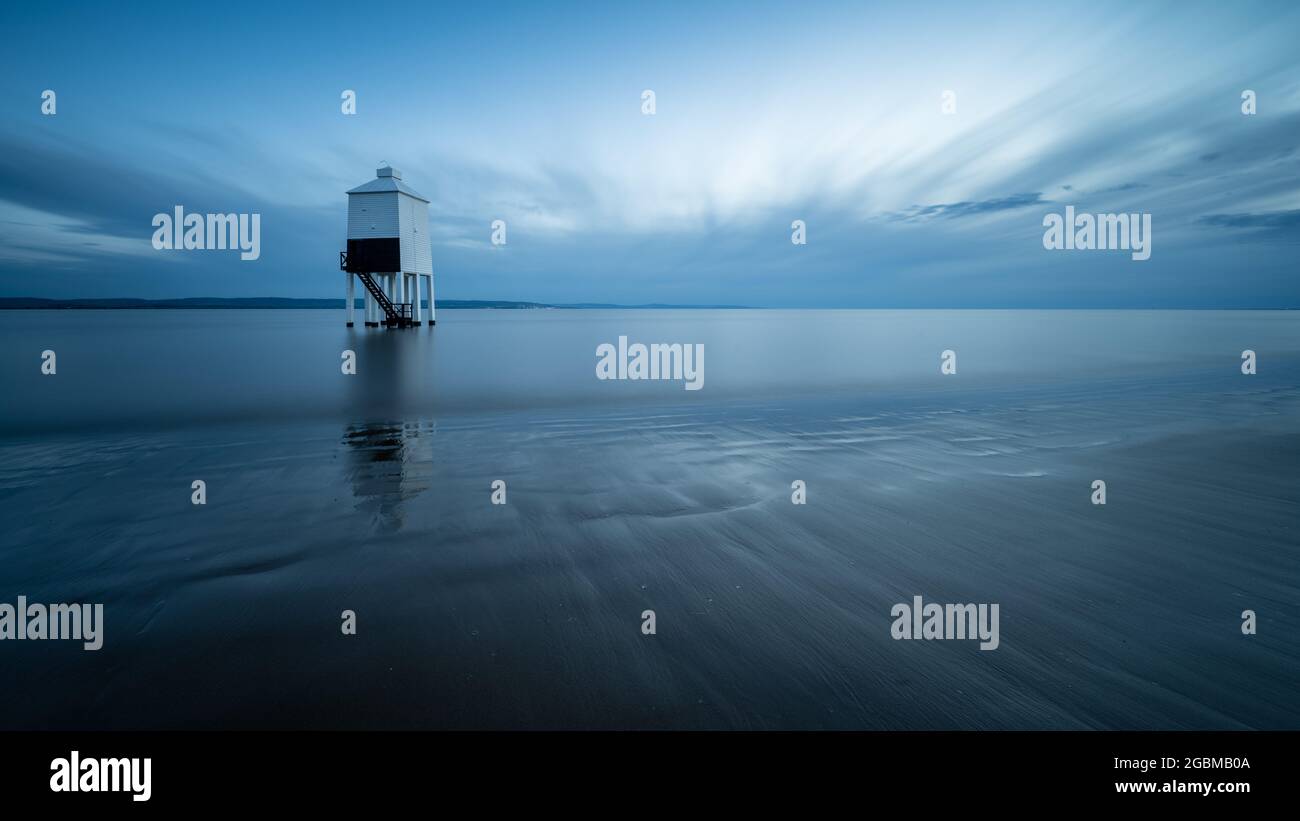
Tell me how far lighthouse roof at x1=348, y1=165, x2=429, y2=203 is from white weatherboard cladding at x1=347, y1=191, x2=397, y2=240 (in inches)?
10.8

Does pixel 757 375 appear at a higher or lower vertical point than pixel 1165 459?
higher

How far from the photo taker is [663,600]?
543 centimetres

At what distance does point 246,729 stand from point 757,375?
23409mm

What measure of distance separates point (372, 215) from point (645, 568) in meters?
43.3

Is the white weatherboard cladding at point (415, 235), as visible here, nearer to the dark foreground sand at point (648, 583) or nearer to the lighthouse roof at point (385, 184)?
the lighthouse roof at point (385, 184)

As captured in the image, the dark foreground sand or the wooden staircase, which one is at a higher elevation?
the wooden staircase

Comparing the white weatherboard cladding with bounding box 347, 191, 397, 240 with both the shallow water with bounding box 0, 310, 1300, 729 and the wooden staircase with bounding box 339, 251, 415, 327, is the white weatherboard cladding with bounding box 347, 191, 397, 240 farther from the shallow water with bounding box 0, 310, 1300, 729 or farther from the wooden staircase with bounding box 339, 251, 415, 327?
the shallow water with bounding box 0, 310, 1300, 729

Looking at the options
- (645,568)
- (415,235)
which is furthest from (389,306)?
(645,568)

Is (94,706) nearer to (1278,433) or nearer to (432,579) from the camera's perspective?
(432,579)

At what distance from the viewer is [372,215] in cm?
4197

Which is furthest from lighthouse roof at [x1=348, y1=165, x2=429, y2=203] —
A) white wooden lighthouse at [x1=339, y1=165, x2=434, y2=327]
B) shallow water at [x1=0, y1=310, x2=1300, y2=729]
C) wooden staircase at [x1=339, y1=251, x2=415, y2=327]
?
shallow water at [x1=0, y1=310, x2=1300, y2=729]

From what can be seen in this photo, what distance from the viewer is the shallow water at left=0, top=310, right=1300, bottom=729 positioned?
400 centimetres

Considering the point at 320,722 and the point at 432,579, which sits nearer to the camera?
the point at 320,722
